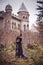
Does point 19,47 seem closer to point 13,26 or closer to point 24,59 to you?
point 24,59

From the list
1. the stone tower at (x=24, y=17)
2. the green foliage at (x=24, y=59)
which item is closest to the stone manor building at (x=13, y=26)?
the stone tower at (x=24, y=17)

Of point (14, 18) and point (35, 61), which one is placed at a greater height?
point (14, 18)

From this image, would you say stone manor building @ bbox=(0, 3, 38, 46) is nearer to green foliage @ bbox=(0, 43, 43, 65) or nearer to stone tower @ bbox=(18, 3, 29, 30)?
stone tower @ bbox=(18, 3, 29, 30)

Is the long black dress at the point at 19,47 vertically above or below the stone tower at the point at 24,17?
below

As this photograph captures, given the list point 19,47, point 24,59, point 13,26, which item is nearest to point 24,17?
point 13,26

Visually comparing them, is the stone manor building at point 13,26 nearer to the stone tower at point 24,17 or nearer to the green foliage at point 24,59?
the stone tower at point 24,17

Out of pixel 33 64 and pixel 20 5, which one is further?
pixel 20 5

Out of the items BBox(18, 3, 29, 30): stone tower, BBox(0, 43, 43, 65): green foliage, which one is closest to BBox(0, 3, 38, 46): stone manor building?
BBox(18, 3, 29, 30): stone tower

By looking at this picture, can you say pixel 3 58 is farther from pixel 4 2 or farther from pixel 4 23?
pixel 4 2

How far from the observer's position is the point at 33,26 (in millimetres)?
2912

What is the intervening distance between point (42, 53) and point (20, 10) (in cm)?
81

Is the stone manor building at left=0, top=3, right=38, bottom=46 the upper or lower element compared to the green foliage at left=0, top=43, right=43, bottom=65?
upper

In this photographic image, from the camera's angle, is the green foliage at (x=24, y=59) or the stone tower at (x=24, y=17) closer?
the green foliage at (x=24, y=59)

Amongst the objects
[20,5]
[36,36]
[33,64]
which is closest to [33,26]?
[36,36]
